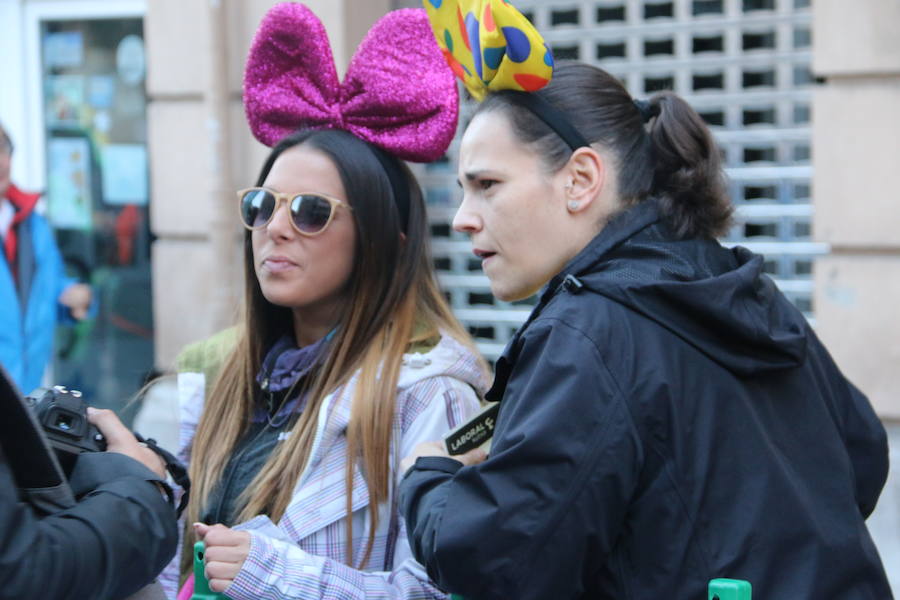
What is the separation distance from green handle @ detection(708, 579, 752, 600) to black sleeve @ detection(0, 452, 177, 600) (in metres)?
0.81

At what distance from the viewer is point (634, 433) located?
5.19 feet

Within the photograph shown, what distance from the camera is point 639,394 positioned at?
5.23ft

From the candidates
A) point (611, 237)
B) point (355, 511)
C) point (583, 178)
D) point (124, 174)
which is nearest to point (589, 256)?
point (611, 237)

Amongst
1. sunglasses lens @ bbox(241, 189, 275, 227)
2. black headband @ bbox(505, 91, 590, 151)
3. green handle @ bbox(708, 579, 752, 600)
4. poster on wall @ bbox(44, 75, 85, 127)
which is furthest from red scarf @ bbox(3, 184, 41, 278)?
green handle @ bbox(708, 579, 752, 600)

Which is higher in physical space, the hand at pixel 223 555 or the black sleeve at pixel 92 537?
the black sleeve at pixel 92 537

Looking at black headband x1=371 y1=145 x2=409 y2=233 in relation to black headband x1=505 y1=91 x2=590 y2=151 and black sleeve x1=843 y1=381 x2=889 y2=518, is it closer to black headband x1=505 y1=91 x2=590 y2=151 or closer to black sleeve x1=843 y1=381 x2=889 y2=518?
black headband x1=505 y1=91 x2=590 y2=151

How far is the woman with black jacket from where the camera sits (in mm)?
1578

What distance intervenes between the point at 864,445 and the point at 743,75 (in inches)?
154

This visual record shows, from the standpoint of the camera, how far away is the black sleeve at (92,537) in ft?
4.94

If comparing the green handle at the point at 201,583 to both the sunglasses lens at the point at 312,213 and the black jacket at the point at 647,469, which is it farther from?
the sunglasses lens at the point at 312,213

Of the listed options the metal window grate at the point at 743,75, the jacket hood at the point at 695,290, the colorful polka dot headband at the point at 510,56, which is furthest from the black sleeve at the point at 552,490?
the metal window grate at the point at 743,75

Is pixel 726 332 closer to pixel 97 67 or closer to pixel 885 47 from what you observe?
pixel 885 47

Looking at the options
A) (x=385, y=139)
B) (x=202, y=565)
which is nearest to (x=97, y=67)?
(x=385, y=139)

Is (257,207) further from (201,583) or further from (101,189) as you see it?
(101,189)
